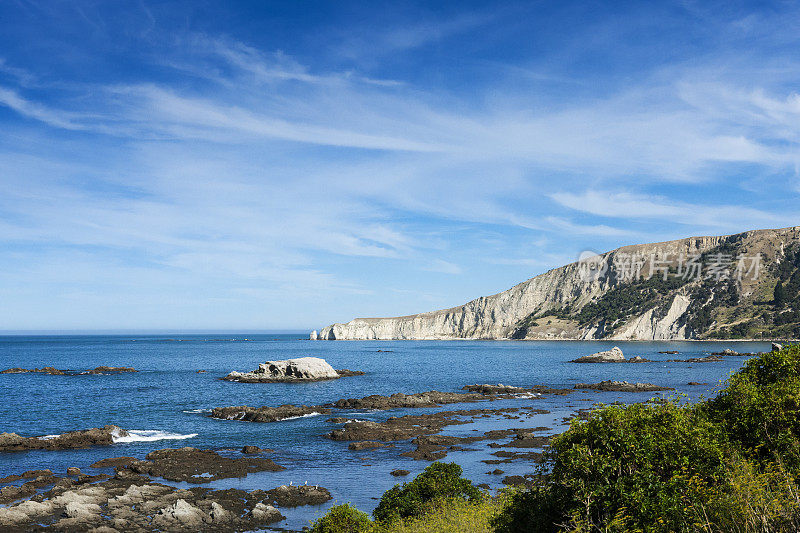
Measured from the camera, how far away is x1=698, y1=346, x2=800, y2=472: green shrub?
76.7 feet

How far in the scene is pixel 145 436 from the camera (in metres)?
56.6

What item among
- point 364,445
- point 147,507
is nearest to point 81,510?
point 147,507

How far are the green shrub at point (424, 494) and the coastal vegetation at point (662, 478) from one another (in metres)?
4.03

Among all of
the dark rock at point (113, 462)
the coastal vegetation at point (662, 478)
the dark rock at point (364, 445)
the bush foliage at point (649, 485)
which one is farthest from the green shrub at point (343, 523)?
the dark rock at point (113, 462)

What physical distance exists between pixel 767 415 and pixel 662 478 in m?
10.3

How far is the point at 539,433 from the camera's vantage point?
56.6 meters

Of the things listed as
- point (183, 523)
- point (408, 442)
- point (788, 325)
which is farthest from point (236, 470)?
point (788, 325)

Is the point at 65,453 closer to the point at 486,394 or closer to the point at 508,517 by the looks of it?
the point at 508,517

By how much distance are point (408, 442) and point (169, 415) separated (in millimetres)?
34644

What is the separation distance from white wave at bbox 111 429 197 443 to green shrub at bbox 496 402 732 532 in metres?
46.2

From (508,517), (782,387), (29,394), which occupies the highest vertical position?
(782,387)

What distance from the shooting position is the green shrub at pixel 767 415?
921 inches

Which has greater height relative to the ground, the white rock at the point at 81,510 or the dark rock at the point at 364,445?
the white rock at the point at 81,510

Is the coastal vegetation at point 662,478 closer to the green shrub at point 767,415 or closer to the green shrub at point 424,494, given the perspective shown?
the green shrub at point 767,415
